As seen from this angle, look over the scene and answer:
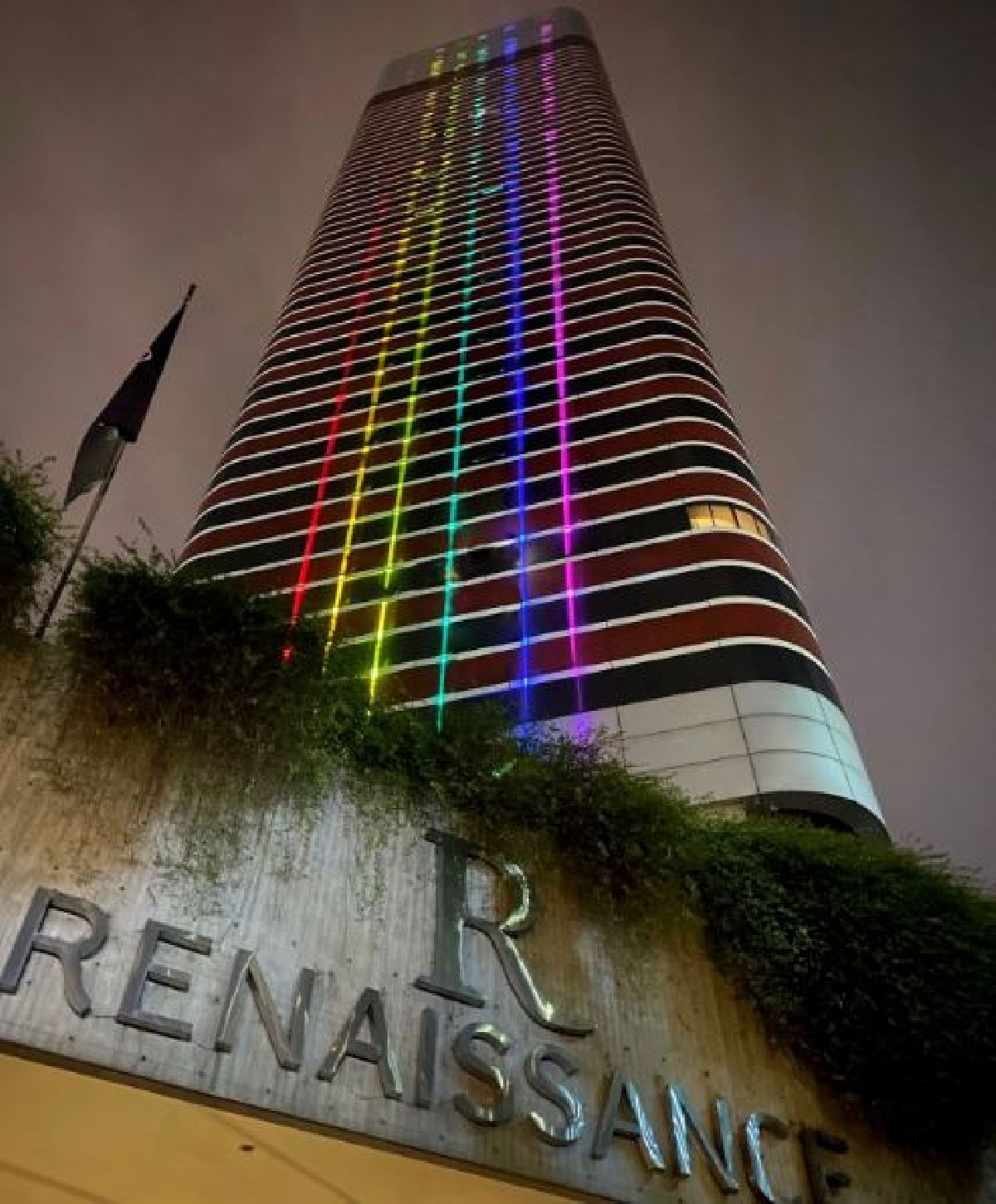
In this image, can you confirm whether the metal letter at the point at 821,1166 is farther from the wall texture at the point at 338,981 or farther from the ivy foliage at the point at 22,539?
the ivy foliage at the point at 22,539

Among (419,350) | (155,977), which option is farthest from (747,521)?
(155,977)

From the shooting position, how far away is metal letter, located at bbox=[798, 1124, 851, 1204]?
6.47m

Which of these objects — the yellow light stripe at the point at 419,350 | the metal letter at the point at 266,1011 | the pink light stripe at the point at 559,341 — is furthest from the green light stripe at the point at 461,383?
the metal letter at the point at 266,1011

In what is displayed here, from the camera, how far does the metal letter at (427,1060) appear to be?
5.47 meters

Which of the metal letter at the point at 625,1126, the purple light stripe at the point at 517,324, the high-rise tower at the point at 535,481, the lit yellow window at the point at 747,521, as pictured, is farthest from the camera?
the lit yellow window at the point at 747,521

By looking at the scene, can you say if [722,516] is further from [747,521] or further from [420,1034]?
[420,1034]

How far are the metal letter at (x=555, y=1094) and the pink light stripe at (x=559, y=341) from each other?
51.0ft

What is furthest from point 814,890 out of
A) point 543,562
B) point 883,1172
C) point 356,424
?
point 356,424

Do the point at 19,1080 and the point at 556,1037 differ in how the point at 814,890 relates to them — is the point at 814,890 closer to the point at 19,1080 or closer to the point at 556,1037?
the point at 556,1037

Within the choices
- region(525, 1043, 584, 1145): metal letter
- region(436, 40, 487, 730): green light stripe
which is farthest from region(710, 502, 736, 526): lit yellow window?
region(525, 1043, 584, 1145): metal letter

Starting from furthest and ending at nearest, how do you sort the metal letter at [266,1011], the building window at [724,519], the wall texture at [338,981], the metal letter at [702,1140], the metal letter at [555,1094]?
the building window at [724,519], the metal letter at [702,1140], the metal letter at [555,1094], the metal letter at [266,1011], the wall texture at [338,981]

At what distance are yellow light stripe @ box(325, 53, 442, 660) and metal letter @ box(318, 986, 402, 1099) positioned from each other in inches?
661

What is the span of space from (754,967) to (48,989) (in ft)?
16.7

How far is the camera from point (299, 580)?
27.8 metres
